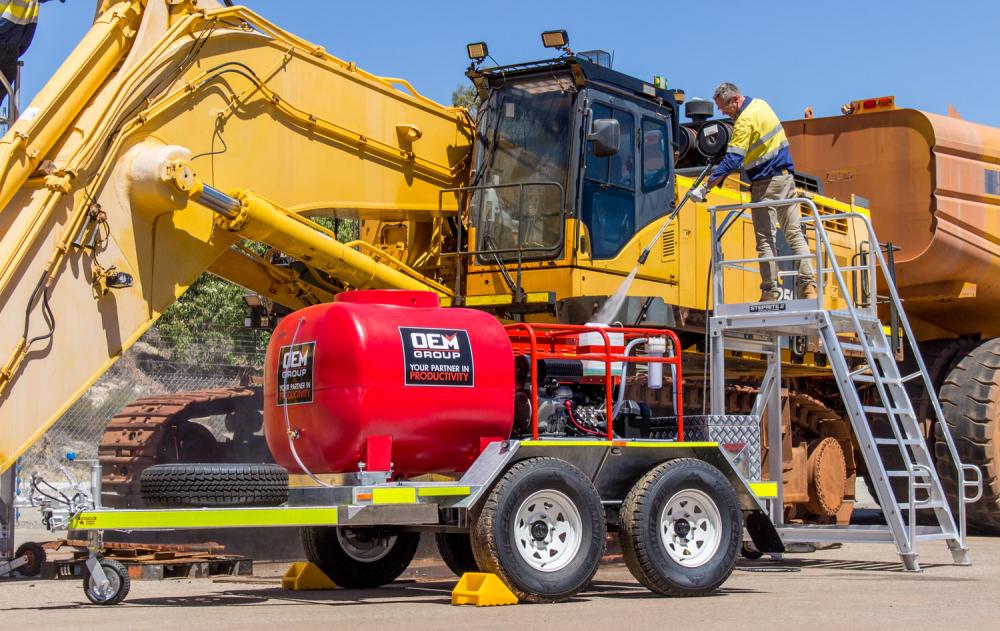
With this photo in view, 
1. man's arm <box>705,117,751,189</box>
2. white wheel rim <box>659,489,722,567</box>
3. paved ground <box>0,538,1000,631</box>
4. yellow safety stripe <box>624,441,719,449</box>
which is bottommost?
paved ground <box>0,538,1000,631</box>

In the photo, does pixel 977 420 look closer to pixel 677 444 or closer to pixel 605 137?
pixel 605 137

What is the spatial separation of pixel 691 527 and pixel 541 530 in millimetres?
1374

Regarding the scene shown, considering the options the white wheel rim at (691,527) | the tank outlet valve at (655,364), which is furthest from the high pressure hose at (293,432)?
the tank outlet valve at (655,364)

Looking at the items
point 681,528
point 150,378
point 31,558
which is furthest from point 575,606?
point 150,378

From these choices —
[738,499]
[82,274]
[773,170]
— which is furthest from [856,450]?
[82,274]

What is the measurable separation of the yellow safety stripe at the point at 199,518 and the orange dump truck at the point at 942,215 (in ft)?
35.7

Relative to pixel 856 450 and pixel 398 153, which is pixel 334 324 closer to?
pixel 398 153

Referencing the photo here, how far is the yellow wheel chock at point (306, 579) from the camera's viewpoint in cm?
1155

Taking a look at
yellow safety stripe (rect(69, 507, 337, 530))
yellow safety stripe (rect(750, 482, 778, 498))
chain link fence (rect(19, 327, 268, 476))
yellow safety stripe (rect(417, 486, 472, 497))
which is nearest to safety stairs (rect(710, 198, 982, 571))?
yellow safety stripe (rect(750, 482, 778, 498))

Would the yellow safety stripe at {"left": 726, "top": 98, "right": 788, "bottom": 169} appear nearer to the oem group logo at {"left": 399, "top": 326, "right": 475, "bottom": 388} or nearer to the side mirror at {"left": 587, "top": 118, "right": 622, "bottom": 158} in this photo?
the side mirror at {"left": 587, "top": 118, "right": 622, "bottom": 158}

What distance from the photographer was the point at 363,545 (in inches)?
465

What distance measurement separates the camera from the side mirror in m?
13.1

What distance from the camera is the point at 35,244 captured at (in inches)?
422

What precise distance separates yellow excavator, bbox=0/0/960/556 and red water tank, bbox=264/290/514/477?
60.3 inches
